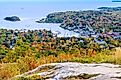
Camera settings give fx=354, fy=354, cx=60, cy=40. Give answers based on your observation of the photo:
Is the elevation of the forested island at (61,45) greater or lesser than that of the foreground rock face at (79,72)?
lesser

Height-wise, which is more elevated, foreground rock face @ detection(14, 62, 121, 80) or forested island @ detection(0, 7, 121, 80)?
foreground rock face @ detection(14, 62, 121, 80)

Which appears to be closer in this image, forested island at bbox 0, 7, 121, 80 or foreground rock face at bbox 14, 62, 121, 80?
foreground rock face at bbox 14, 62, 121, 80

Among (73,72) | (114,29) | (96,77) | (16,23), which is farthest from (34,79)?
(16,23)

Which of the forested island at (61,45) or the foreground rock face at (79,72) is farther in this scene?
Result: the forested island at (61,45)

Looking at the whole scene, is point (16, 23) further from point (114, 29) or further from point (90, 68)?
point (90, 68)
